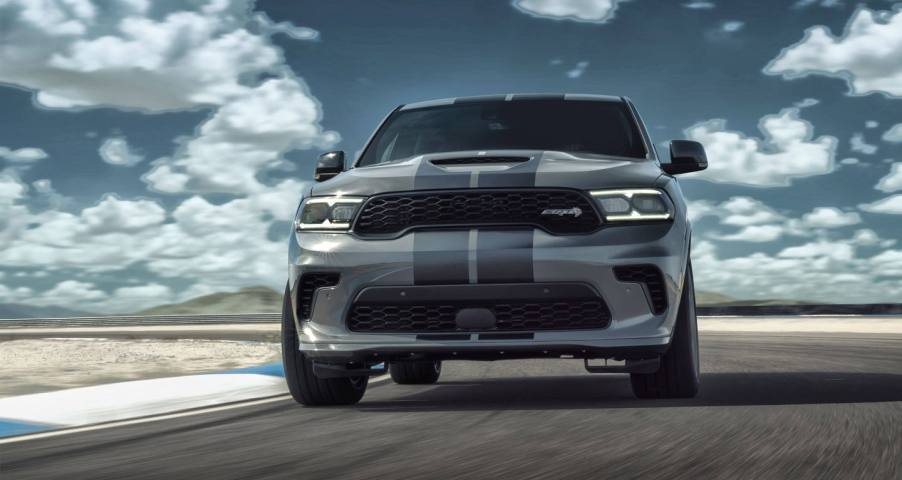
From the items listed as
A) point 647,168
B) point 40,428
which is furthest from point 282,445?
point 647,168

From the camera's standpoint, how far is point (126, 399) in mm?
7344

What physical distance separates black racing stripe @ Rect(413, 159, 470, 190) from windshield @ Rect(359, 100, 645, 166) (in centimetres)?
129

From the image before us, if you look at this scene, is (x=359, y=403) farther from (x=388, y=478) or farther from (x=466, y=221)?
(x=388, y=478)

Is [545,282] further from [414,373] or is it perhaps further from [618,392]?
[414,373]

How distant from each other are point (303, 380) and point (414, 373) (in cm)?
236

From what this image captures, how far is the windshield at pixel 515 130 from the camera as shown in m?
7.65

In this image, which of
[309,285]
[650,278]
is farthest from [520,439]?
[309,285]

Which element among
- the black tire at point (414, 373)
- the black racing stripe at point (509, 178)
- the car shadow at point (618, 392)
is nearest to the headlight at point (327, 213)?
the black racing stripe at point (509, 178)

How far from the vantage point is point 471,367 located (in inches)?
467

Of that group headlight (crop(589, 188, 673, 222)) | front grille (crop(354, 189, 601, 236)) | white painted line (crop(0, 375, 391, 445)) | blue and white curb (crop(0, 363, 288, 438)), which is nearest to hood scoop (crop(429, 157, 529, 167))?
front grille (crop(354, 189, 601, 236))

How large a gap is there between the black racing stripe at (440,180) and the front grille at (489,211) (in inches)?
1.7

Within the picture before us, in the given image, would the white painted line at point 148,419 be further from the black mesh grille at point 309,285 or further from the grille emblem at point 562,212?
the grille emblem at point 562,212

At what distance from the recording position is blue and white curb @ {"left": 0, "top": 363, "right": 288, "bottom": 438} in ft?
21.6

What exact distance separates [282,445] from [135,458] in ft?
2.18
